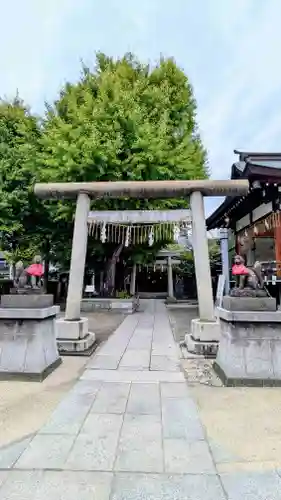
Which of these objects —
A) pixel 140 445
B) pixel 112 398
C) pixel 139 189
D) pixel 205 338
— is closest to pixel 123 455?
pixel 140 445

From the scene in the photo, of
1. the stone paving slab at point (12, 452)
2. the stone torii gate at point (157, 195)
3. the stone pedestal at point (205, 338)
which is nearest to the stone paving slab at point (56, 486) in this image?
the stone paving slab at point (12, 452)

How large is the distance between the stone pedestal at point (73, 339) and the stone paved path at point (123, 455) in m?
1.94

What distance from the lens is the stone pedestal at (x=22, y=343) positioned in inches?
191

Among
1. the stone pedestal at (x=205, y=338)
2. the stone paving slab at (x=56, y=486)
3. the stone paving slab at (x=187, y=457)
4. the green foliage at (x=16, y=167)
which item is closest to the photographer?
the stone paving slab at (x=56, y=486)

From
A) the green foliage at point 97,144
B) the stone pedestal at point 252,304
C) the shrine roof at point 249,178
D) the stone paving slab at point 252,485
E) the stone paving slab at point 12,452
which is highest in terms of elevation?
the green foliage at point 97,144

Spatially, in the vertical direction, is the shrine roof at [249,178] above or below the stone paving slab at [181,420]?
above

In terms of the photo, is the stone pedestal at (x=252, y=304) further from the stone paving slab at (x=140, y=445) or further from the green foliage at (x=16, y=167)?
the green foliage at (x=16, y=167)

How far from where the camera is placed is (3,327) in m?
4.98

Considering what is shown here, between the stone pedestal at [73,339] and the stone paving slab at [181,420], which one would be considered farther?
the stone pedestal at [73,339]

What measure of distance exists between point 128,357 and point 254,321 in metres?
2.70

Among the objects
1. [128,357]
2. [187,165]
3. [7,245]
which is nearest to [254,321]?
[128,357]

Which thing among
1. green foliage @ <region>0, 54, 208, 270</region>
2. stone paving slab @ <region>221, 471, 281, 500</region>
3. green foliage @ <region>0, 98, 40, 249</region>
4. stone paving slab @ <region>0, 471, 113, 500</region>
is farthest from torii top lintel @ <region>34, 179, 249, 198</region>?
green foliage @ <region>0, 98, 40, 249</region>

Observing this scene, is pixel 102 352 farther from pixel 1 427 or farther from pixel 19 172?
pixel 19 172

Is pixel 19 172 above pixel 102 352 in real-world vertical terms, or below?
above
